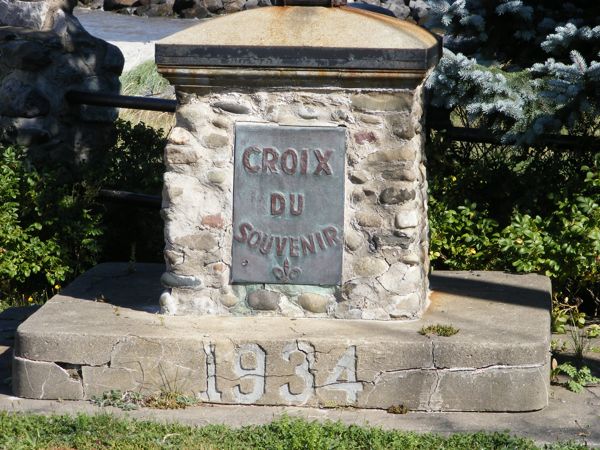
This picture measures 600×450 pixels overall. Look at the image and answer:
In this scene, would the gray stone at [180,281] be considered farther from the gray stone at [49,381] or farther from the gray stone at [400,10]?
the gray stone at [400,10]

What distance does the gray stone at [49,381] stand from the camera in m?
5.04

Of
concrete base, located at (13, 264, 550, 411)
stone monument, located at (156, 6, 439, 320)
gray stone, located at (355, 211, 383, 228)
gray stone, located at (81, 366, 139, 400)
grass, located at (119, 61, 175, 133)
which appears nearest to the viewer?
concrete base, located at (13, 264, 550, 411)

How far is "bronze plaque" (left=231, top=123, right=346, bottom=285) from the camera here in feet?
17.1

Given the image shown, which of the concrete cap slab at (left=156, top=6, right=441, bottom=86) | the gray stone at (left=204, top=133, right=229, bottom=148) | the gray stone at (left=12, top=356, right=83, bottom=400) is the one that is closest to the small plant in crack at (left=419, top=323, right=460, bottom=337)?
the concrete cap slab at (left=156, top=6, right=441, bottom=86)

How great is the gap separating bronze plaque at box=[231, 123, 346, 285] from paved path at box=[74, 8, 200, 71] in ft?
25.6

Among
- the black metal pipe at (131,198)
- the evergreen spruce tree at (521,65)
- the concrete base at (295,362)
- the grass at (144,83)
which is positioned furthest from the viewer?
the grass at (144,83)

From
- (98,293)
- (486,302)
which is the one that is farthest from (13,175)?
(486,302)

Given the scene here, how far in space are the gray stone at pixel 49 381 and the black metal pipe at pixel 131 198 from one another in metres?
2.05

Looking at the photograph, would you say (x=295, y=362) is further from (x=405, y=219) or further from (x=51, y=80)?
(x=51, y=80)

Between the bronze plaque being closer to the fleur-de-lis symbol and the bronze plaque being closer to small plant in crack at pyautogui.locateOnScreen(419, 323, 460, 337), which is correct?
the fleur-de-lis symbol

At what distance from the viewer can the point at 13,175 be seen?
6.82m

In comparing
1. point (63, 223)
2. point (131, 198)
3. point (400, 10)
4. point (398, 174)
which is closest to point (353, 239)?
point (398, 174)

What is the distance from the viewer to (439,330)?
506 centimetres

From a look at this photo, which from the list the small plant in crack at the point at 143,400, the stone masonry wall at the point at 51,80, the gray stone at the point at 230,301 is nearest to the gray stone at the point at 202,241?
the gray stone at the point at 230,301
